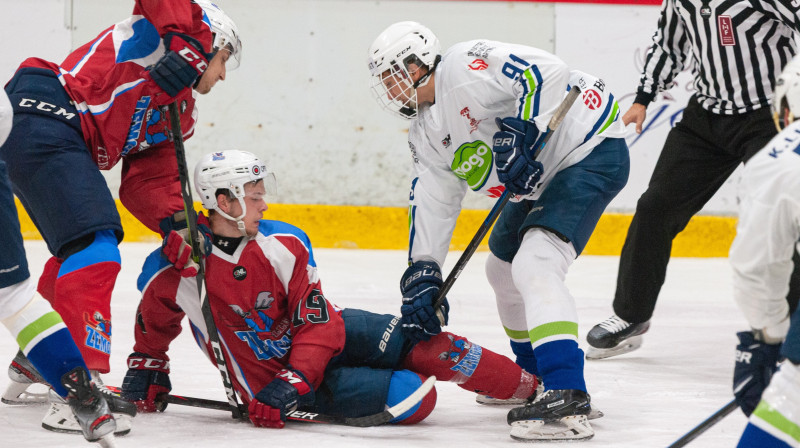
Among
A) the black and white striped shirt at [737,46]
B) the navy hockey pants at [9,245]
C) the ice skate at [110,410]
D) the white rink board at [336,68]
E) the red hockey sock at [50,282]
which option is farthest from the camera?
the white rink board at [336,68]

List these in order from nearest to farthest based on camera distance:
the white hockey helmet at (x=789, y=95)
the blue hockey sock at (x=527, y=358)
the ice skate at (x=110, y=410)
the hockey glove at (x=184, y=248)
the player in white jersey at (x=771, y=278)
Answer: the player in white jersey at (x=771, y=278), the white hockey helmet at (x=789, y=95), the ice skate at (x=110, y=410), the hockey glove at (x=184, y=248), the blue hockey sock at (x=527, y=358)

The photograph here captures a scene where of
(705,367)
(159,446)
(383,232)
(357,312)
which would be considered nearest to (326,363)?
(357,312)

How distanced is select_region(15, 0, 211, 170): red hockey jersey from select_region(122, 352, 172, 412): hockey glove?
1.64 feet

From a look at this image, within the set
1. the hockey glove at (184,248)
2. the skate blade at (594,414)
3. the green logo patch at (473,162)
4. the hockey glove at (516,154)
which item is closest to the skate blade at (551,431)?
the skate blade at (594,414)

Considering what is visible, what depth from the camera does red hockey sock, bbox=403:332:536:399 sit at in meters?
2.49

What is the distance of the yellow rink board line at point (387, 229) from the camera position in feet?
18.3

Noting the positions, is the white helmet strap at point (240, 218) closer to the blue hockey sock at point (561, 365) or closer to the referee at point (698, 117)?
the blue hockey sock at point (561, 365)

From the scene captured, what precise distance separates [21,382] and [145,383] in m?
0.34

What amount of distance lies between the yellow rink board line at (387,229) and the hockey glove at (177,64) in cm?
309

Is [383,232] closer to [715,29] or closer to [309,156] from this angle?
[309,156]

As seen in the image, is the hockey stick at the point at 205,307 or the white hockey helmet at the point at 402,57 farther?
the white hockey helmet at the point at 402,57

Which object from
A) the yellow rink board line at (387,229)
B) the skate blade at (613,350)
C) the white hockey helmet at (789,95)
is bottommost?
the yellow rink board line at (387,229)

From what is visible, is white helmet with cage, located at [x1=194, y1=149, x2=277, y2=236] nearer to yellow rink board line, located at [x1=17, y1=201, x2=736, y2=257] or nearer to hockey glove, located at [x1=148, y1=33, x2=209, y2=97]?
hockey glove, located at [x1=148, y1=33, x2=209, y2=97]

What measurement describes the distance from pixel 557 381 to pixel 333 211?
346cm
